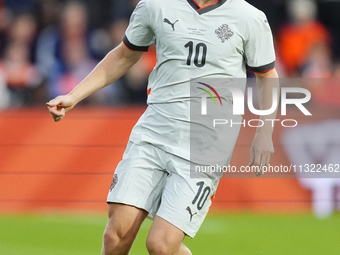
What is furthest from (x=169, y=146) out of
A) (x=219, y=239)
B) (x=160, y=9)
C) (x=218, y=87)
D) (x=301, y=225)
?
(x=301, y=225)

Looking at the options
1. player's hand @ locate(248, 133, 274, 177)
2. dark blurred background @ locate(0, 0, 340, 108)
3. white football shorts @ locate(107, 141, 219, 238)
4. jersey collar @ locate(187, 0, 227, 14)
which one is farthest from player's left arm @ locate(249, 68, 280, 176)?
dark blurred background @ locate(0, 0, 340, 108)

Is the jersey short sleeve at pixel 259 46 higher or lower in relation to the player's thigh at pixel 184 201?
higher

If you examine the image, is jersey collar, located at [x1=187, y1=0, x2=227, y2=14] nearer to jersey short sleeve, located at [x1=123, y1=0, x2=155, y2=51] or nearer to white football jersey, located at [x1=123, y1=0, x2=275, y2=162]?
white football jersey, located at [x1=123, y1=0, x2=275, y2=162]

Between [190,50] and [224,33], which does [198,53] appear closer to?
[190,50]

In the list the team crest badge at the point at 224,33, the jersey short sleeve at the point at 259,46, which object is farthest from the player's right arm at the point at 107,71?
the jersey short sleeve at the point at 259,46

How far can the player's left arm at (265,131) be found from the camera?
13.4 ft

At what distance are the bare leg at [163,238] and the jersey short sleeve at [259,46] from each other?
3.97ft

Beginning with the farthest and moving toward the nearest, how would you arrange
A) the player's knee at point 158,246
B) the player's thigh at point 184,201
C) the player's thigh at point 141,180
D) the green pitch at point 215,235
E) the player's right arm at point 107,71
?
the green pitch at point 215,235, the player's right arm at point 107,71, the player's thigh at point 141,180, the player's thigh at point 184,201, the player's knee at point 158,246

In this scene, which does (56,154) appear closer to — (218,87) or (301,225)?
(301,225)

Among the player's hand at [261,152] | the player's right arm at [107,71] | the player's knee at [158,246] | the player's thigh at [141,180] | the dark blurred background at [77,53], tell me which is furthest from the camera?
the dark blurred background at [77,53]

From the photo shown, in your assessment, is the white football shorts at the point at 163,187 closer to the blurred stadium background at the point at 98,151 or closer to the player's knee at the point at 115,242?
the player's knee at the point at 115,242

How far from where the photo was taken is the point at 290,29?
970 centimetres

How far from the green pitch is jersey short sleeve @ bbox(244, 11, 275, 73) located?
2.43 metres

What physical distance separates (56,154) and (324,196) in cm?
349
